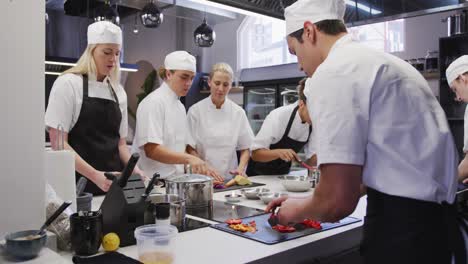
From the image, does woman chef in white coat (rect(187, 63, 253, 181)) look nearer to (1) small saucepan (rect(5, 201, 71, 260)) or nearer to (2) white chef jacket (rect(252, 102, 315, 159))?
(2) white chef jacket (rect(252, 102, 315, 159))

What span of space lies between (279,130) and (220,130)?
450mm

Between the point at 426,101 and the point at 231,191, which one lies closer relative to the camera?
the point at 426,101

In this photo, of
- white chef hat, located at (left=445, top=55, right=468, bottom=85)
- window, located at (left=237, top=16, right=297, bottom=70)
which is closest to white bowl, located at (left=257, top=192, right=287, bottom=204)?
white chef hat, located at (left=445, top=55, right=468, bottom=85)

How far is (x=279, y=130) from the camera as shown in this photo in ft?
10.3

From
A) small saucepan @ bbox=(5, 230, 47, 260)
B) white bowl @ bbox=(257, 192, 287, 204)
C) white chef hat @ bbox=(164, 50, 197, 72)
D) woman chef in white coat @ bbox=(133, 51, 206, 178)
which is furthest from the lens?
white chef hat @ bbox=(164, 50, 197, 72)

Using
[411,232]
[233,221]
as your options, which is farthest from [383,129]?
[233,221]

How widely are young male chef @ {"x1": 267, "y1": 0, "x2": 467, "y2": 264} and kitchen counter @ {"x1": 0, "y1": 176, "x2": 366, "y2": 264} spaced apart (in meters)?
0.21

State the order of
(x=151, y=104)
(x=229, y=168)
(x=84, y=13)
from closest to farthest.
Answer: (x=151, y=104)
(x=229, y=168)
(x=84, y=13)

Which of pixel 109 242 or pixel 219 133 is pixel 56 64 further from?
pixel 109 242

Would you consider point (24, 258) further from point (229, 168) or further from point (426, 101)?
point (229, 168)

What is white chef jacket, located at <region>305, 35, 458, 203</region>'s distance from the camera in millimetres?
1139

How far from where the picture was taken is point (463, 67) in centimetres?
327

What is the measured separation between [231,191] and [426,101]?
133 cm

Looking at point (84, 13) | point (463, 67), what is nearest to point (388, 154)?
point (463, 67)
